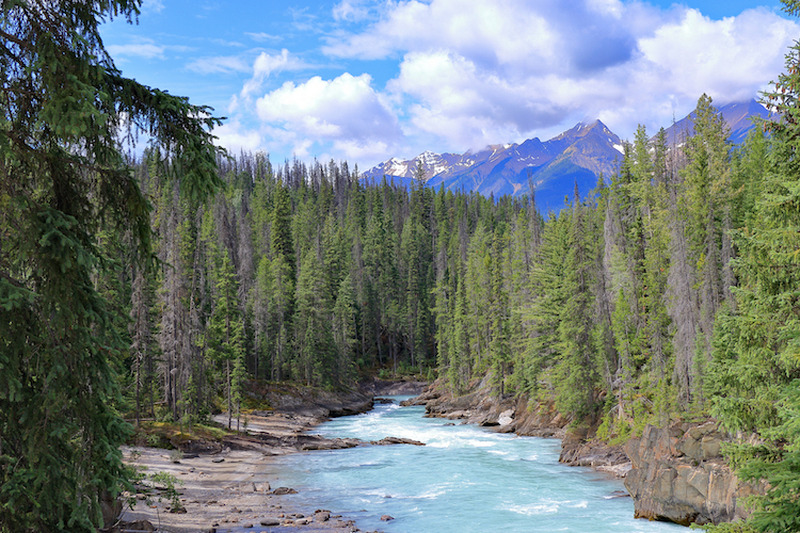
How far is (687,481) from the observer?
67.4ft

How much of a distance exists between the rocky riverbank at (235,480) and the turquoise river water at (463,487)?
151 cm

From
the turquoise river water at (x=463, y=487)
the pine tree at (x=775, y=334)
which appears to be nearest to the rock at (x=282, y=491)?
the turquoise river water at (x=463, y=487)

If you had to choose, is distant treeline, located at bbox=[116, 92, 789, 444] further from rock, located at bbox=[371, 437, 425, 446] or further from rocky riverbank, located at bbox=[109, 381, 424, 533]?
rock, located at bbox=[371, 437, 425, 446]

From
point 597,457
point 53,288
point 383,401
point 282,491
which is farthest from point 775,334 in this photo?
point 383,401

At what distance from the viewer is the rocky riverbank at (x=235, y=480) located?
18.6 metres

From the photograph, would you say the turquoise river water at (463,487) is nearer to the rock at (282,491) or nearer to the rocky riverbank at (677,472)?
the rock at (282,491)

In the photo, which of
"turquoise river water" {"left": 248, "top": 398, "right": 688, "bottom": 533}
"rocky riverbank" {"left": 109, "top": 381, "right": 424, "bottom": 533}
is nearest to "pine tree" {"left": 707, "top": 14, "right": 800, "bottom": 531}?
"rocky riverbank" {"left": 109, "top": 381, "right": 424, "bottom": 533}

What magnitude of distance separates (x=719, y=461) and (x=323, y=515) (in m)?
15.0

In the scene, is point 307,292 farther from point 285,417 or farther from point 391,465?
point 391,465

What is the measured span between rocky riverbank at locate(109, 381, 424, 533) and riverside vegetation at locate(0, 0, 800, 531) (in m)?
3.23

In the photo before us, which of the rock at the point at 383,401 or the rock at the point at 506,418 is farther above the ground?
the rock at the point at 506,418

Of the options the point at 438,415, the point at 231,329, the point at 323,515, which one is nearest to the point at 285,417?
the point at 231,329

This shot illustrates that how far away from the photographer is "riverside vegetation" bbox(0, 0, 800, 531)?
622 cm

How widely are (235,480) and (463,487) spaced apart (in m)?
11.6
